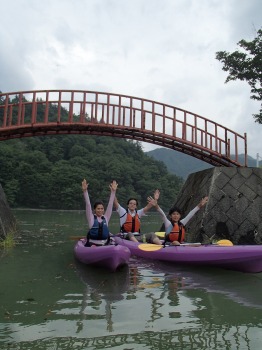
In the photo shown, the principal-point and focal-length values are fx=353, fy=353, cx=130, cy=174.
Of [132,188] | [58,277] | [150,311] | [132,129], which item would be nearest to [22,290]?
[58,277]

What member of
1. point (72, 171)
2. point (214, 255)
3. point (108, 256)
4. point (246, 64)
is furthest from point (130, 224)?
point (72, 171)

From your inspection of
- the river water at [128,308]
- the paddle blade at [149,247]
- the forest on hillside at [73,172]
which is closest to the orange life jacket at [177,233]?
the paddle blade at [149,247]

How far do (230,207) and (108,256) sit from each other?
18.8 feet

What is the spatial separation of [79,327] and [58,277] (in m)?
2.55

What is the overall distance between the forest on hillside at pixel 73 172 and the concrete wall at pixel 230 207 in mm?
37642

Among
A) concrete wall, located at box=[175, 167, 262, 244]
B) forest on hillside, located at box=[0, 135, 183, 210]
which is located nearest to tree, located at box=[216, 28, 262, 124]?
concrete wall, located at box=[175, 167, 262, 244]

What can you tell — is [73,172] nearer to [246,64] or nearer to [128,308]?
[246,64]

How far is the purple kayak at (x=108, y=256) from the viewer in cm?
589

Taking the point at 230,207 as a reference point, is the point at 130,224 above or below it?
below

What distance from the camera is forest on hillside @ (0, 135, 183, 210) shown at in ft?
157

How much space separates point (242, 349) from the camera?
9.62 ft

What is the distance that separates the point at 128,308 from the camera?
4059 mm

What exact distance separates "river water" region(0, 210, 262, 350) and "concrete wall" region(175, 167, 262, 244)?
3.77m

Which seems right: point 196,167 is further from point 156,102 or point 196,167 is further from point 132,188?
point 156,102
